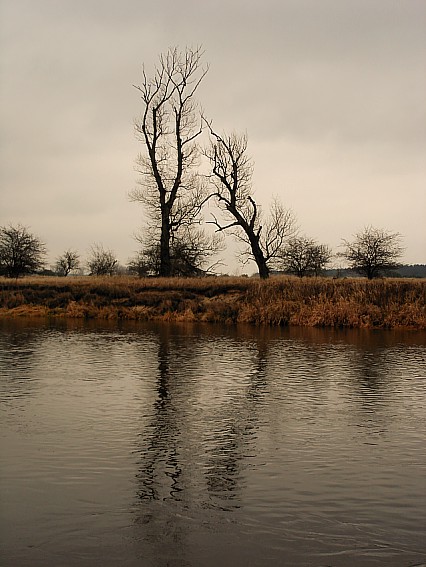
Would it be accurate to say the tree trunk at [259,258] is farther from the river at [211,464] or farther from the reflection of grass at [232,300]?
the river at [211,464]

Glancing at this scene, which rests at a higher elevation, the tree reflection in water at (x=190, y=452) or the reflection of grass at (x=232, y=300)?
the reflection of grass at (x=232, y=300)

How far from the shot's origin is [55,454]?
22.6 ft

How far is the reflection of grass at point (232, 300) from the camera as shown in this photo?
24.1 meters

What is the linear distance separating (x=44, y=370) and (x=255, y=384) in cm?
411

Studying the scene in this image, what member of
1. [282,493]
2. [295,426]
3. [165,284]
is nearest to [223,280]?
[165,284]

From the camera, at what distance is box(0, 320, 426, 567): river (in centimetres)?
475

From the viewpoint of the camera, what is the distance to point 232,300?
28062mm

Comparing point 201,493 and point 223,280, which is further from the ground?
point 223,280

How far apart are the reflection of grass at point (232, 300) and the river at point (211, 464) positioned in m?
10.7

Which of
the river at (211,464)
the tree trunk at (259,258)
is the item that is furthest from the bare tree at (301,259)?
the river at (211,464)

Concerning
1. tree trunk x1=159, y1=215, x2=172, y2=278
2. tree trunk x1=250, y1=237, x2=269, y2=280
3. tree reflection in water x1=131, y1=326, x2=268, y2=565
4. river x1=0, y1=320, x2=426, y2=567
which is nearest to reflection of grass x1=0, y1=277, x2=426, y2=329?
tree trunk x1=159, y1=215, x2=172, y2=278

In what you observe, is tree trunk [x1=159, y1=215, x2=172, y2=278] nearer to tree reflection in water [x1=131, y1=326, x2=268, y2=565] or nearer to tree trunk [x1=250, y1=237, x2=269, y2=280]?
tree trunk [x1=250, y1=237, x2=269, y2=280]

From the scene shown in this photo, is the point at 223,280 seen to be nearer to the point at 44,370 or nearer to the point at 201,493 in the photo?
the point at 44,370

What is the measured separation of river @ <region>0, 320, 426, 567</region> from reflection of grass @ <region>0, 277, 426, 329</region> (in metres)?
10.7
